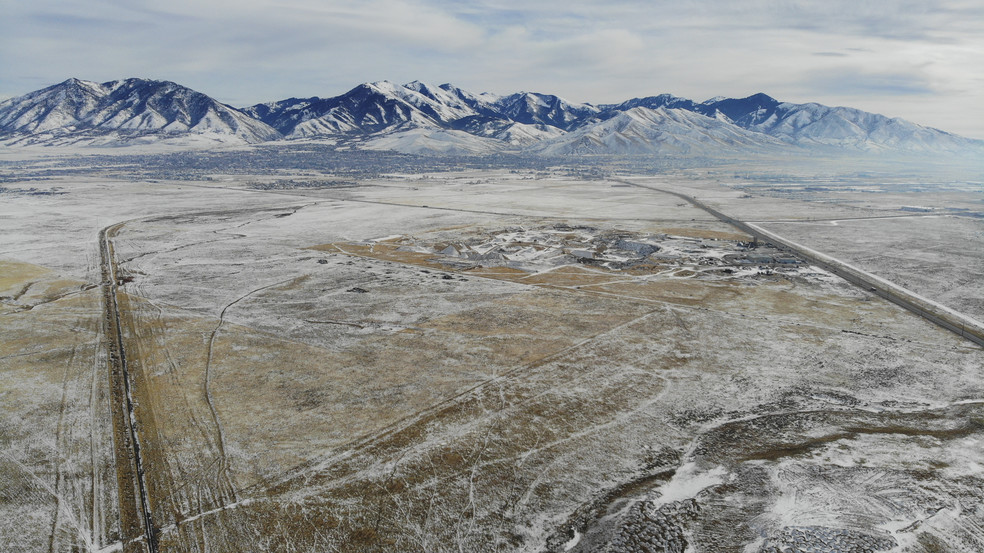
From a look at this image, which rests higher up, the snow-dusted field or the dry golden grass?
the dry golden grass

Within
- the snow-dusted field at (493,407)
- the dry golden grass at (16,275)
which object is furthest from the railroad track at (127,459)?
the dry golden grass at (16,275)

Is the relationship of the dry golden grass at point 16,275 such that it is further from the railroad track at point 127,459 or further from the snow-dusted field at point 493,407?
the railroad track at point 127,459

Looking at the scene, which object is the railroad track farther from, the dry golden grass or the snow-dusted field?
the dry golden grass

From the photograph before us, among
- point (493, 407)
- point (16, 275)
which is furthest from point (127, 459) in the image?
point (16, 275)

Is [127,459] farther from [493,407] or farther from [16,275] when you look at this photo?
[16,275]

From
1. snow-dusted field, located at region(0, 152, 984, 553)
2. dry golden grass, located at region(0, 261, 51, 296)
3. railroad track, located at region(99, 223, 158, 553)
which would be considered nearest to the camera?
railroad track, located at region(99, 223, 158, 553)

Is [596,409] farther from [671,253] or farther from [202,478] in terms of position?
[671,253]

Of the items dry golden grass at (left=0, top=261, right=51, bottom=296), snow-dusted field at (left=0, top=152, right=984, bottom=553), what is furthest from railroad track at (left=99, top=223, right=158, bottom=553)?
dry golden grass at (left=0, top=261, right=51, bottom=296)

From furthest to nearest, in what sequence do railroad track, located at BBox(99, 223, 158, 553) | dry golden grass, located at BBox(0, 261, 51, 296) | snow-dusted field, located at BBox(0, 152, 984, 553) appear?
1. dry golden grass, located at BBox(0, 261, 51, 296)
2. snow-dusted field, located at BBox(0, 152, 984, 553)
3. railroad track, located at BBox(99, 223, 158, 553)
